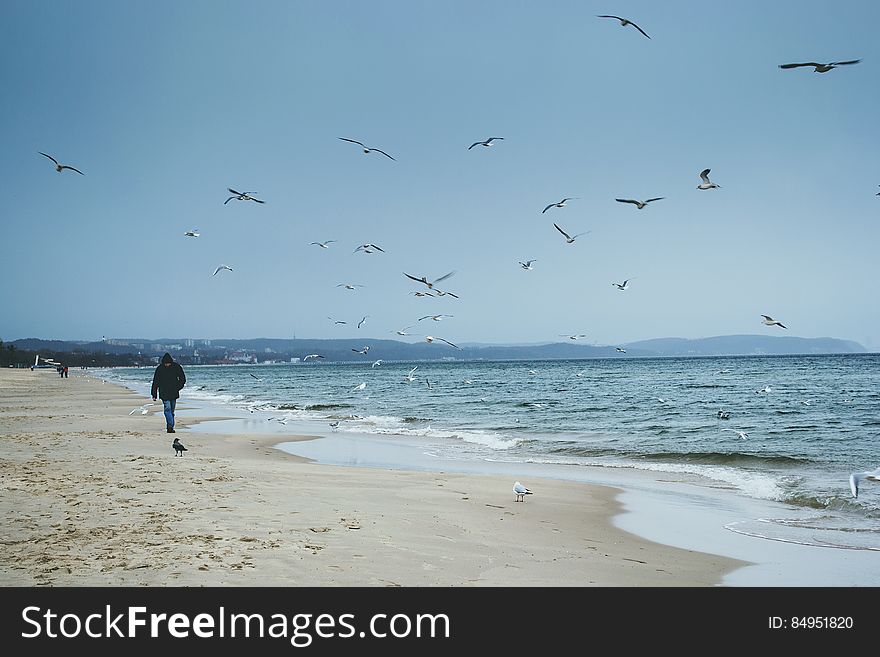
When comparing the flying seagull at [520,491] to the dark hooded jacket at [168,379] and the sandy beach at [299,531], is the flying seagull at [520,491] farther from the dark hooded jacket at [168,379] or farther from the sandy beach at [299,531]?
the dark hooded jacket at [168,379]

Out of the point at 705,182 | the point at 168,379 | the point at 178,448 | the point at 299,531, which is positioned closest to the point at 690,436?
the point at 705,182

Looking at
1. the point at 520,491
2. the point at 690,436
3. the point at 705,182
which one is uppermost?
the point at 705,182

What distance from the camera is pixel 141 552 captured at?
20.7ft

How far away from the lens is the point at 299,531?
24.9 feet

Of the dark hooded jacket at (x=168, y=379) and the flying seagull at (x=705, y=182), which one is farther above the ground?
the flying seagull at (x=705, y=182)

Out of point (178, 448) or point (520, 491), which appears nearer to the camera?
point (520, 491)

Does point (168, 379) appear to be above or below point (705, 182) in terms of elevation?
below

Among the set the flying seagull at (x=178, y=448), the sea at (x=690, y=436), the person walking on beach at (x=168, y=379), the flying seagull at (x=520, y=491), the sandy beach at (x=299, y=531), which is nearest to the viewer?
the sandy beach at (x=299, y=531)

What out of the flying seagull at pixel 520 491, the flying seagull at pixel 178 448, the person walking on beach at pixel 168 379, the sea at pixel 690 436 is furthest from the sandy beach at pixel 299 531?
the person walking on beach at pixel 168 379

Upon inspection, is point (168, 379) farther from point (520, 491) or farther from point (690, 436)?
point (690, 436)

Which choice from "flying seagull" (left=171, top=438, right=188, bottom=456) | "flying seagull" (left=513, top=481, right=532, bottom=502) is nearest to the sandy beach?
"flying seagull" (left=513, top=481, right=532, bottom=502)

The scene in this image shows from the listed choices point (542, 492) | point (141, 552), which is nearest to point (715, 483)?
point (542, 492)

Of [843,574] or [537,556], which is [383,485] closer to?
[537,556]

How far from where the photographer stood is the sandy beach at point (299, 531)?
6.04m
